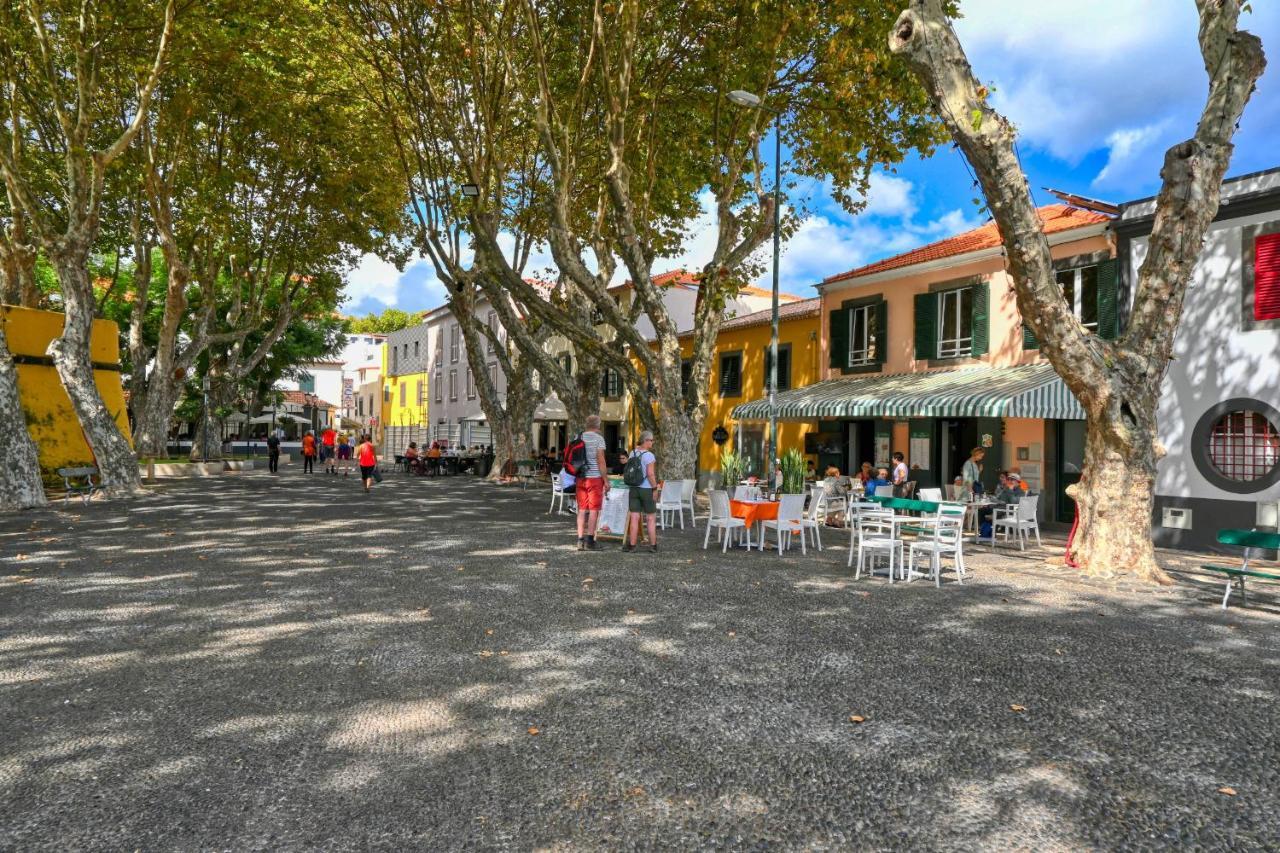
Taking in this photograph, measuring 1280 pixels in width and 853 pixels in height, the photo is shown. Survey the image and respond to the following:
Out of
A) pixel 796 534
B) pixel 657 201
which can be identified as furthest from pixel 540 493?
pixel 796 534

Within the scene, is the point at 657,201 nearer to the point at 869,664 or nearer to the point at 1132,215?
the point at 1132,215

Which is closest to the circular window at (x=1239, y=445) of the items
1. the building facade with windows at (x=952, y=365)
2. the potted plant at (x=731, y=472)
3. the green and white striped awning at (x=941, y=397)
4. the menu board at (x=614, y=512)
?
the green and white striped awning at (x=941, y=397)

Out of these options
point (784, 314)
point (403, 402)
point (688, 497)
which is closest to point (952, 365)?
point (688, 497)

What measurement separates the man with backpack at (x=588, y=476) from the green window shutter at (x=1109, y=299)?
31.1 ft

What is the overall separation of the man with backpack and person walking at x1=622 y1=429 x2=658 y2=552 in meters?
0.39

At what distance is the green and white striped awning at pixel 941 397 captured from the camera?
13.1 metres

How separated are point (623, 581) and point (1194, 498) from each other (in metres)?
9.76

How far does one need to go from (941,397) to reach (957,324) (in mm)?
3993

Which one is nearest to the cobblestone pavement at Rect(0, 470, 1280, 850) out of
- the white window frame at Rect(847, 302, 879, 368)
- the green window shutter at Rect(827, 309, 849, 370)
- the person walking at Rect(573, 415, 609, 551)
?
the person walking at Rect(573, 415, 609, 551)

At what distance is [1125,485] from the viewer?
9.54 meters

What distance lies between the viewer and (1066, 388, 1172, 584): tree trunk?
30.9 feet

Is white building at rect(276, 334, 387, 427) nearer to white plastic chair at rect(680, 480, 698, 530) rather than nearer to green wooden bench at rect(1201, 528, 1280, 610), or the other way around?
white plastic chair at rect(680, 480, 698, 530)

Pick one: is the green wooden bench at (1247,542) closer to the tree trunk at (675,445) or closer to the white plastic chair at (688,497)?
the white plastic chair at (688,497)

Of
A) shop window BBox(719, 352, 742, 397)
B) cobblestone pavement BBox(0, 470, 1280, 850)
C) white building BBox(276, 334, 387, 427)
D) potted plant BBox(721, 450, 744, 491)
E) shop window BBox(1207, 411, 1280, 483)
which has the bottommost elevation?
cobblestone pavement BBox(0, 470, 1280, 850)
